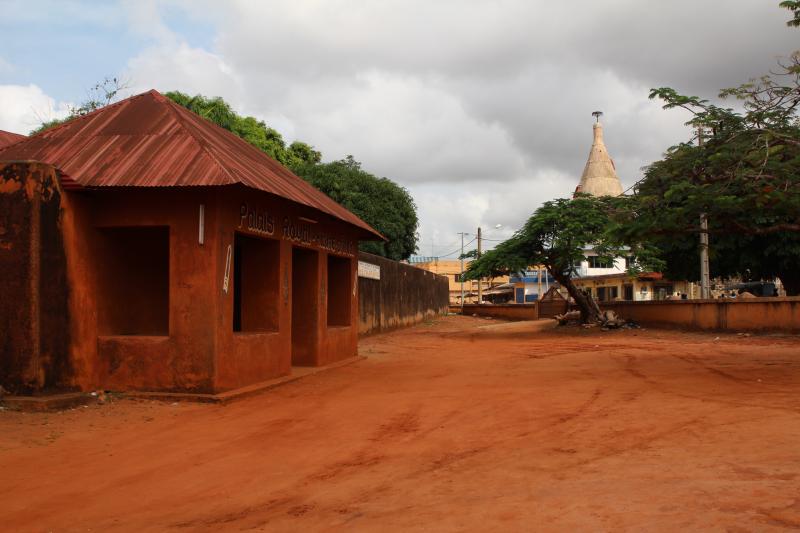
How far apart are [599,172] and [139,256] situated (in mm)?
51494

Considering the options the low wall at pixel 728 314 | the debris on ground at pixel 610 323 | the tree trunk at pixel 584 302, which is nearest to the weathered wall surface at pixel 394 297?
the tree trunk at pixel 584 302

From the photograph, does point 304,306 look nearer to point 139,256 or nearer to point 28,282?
point 139,256

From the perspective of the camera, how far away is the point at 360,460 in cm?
643

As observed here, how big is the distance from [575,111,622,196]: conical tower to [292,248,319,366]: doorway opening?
46.2 m

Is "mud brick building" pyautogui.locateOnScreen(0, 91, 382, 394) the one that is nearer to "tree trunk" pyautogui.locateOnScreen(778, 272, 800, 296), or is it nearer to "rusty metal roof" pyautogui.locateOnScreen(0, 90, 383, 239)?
"rusty metal roof" pyautogui.locateOnScreen(0, 90, 383, 239)

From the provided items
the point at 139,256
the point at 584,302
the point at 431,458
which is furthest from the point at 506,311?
the point at 431,458

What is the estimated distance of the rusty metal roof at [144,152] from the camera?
9.48 meters

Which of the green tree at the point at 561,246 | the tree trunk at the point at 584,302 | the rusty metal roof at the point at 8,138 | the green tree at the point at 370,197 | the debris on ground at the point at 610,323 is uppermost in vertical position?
the green tree at the point at 370,197

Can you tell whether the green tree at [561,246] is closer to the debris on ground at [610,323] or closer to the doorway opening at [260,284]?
the debris on ground at [610,323]

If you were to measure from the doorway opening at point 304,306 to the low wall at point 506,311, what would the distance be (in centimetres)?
2765

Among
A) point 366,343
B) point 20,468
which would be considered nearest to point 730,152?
point 20,468

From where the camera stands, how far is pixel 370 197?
113 feet

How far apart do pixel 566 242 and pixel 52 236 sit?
18392 millimetres

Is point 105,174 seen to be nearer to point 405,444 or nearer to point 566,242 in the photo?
point 405,444
